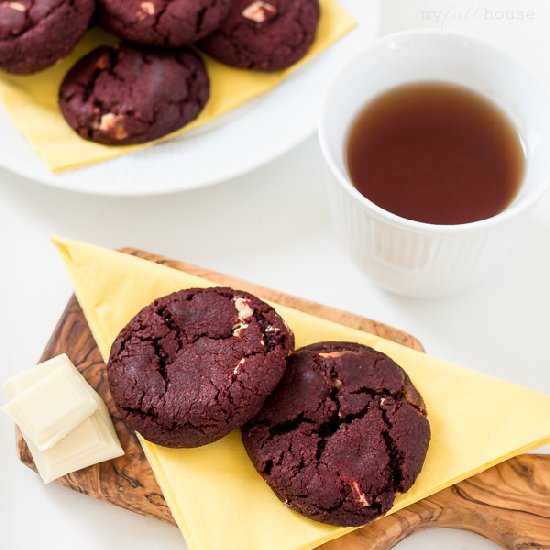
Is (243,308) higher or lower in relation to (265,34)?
lower

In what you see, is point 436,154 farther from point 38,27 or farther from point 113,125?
point 38,27

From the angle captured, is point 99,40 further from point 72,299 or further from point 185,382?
point 185,382

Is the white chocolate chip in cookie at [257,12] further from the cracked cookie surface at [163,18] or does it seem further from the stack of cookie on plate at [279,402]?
the stack of cookie on plate at [279,402]

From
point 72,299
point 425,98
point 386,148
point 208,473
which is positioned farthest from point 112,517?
point 425,98

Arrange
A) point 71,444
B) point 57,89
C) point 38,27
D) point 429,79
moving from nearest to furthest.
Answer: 1. point 71,444
2. point 429,79
3. point 38,27
4. point 57,89

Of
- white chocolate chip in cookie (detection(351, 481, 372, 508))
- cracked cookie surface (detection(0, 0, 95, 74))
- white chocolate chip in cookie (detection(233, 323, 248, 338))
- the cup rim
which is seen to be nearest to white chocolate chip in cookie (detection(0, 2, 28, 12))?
cracked cookie surface (detection(0, 0, 95, 74))

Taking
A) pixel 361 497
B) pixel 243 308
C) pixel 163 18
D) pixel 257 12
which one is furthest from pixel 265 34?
pixel 361 497
